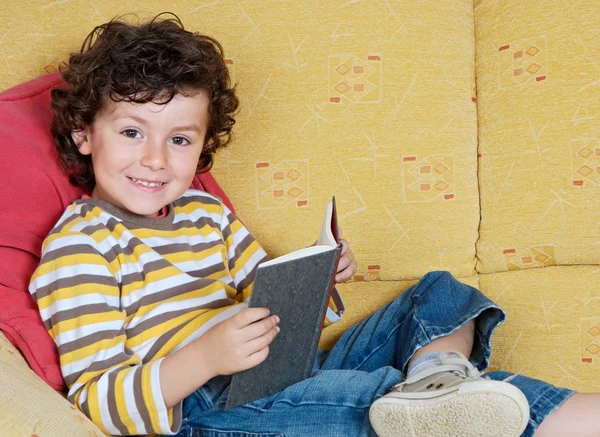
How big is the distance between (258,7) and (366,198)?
446 mm

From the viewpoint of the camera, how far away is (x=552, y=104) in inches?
56.9

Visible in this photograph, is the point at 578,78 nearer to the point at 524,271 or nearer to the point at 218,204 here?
the point at 524,271

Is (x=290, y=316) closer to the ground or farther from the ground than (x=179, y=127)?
closer to the ground

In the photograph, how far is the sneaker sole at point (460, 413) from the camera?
2.97 feet

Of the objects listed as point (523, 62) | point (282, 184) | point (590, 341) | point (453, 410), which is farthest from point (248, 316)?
point (523, 62)

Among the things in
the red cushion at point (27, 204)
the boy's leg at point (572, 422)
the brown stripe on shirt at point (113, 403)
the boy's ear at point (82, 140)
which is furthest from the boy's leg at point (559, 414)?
the boy's ear at point (82, 140)

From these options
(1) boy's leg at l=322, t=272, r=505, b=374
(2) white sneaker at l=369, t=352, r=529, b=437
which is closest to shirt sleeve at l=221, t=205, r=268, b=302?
(1) boy's leg at l=322, t=272, r=505, b=374

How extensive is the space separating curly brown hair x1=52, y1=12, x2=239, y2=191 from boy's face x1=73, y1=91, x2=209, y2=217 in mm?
20

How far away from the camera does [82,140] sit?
1.20 meters

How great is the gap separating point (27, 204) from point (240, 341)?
44 cm

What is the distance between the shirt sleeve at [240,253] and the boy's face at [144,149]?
A: 0.57ft

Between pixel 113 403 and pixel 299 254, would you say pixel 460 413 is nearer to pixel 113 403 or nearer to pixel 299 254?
pixel 299 254

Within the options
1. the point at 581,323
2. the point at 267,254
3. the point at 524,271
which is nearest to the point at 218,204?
the point at 267,254

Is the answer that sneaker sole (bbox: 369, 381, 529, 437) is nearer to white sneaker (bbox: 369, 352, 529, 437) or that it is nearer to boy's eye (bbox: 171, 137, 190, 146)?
white sneaker (bbox: 369, 352, 529, 437)
